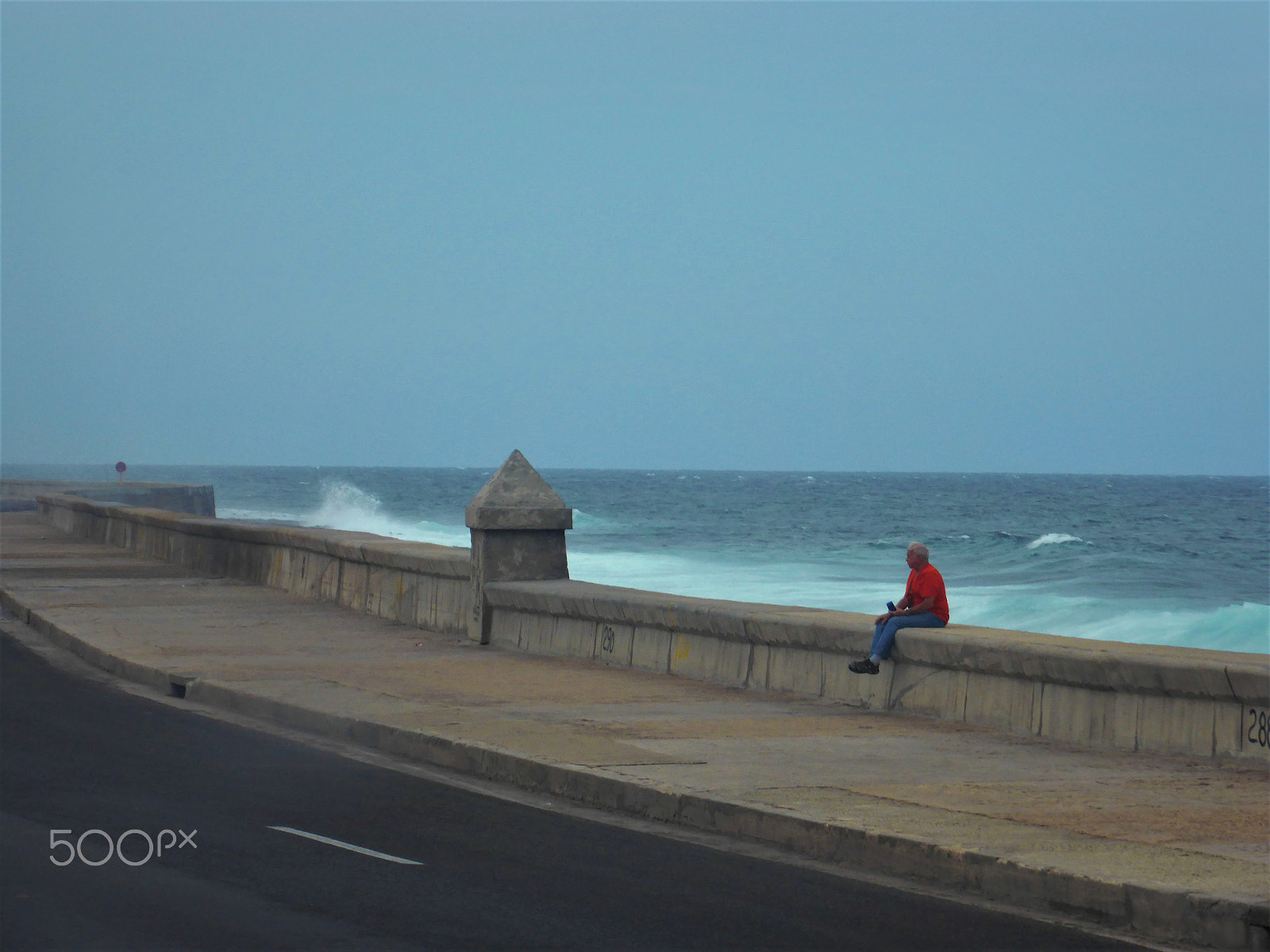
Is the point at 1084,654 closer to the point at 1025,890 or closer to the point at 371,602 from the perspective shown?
the point at 1025,890

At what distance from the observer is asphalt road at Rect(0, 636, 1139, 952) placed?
6090 millimetres

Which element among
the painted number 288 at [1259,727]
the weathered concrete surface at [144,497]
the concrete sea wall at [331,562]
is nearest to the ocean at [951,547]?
the weathered concrete surface at [144,497]

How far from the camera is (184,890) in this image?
660cm

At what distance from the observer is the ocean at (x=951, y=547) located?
45.6 m

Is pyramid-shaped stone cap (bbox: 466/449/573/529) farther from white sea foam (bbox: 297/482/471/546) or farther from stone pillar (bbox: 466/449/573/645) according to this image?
white sea foam (bbox: 297/482/471/546)

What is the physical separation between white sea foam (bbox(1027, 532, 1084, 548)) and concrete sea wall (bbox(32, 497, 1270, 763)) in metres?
55.7

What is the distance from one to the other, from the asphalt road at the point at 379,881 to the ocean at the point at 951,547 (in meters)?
33.1

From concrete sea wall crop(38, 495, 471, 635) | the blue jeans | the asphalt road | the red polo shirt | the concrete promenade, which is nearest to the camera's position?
Answer: the asphalt road

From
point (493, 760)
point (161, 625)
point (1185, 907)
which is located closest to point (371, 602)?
point (161, 625)

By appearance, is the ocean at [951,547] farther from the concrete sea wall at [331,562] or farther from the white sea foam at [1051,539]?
the concrete sea wall at [331,562]

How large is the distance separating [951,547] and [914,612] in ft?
204

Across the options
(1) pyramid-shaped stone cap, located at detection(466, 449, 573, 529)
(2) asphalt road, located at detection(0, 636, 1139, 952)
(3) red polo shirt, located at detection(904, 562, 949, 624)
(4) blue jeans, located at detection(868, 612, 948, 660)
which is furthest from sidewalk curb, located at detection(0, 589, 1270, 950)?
(1) pyramid-shaped stone cap, located at detection(466, 449, 573, 529)

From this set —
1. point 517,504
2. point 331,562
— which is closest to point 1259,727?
point 517,504

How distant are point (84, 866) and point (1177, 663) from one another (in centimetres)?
673
